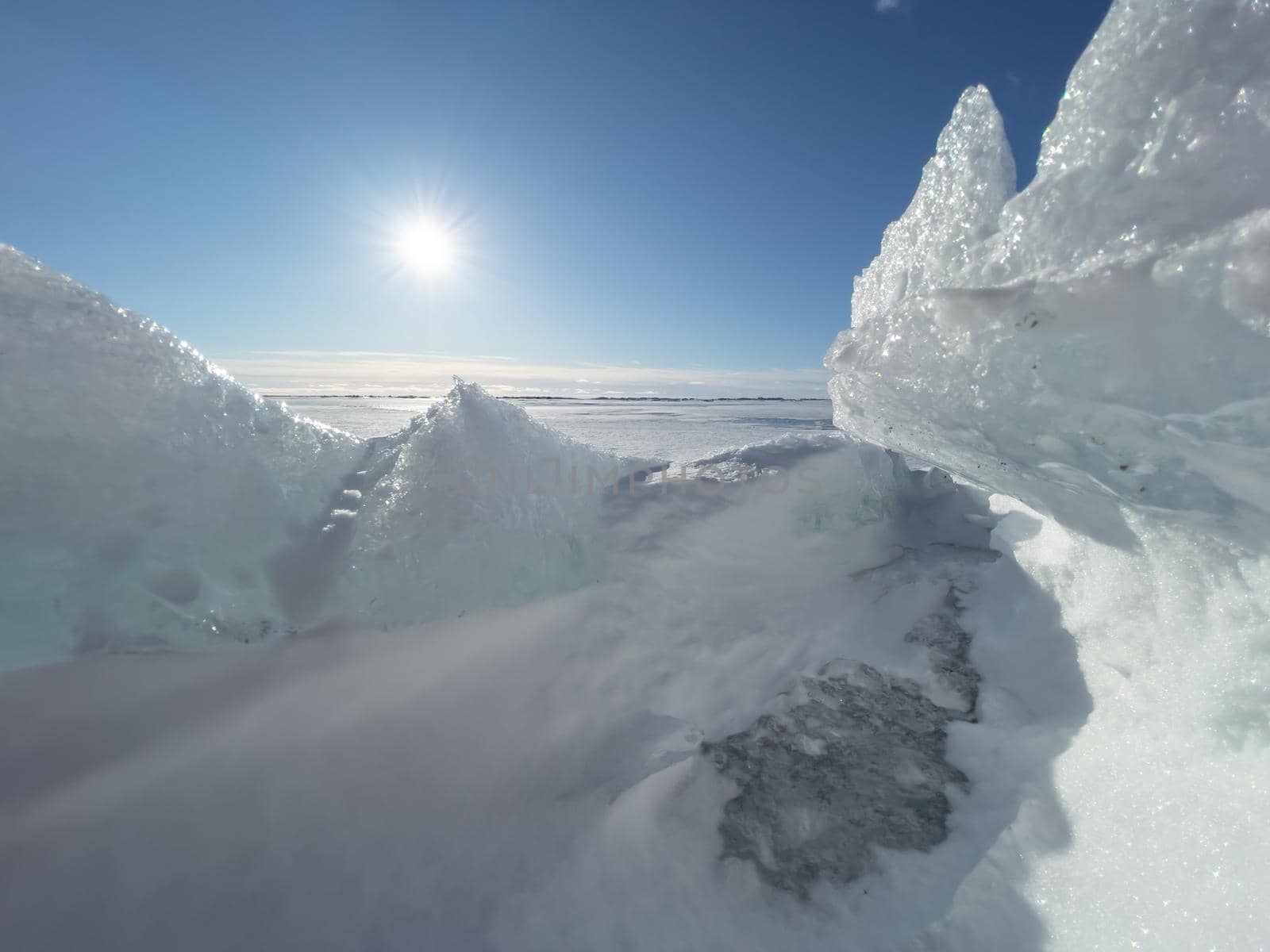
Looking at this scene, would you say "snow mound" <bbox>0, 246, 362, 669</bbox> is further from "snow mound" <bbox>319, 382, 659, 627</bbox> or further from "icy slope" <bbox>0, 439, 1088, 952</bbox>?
"snow mound" <bbox>319, 382, 659, 627</bbox>

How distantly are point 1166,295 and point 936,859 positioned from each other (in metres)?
1.51

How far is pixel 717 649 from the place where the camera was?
7.36 ft

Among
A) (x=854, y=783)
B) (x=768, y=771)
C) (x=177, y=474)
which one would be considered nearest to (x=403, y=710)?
(x=177, y=474)

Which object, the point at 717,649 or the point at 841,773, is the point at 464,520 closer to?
the point at 717,649

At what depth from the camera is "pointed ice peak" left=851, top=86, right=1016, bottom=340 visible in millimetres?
1827

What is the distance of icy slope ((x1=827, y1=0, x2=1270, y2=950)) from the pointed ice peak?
0.06ft

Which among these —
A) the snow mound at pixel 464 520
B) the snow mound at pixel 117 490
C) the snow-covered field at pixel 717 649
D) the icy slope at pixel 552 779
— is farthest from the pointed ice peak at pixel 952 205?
the snow mound at pixel 117 490

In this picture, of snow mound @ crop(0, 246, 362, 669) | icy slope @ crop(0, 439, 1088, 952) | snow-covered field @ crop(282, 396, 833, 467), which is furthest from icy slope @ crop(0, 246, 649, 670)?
snow-covered field @ crop(282, 396, 833, 467)

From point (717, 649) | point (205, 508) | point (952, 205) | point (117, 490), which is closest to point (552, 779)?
point (717, 649)

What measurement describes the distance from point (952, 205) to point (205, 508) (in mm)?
2788

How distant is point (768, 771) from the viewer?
1810 millimetres

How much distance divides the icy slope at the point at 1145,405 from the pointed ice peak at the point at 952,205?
0.7 inches

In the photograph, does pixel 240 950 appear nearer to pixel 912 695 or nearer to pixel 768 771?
pixel 768 771

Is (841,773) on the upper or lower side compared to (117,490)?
lower
